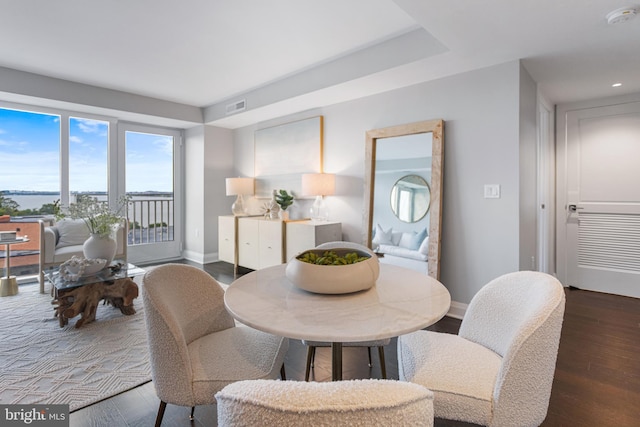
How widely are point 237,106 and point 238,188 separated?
3.84 ft

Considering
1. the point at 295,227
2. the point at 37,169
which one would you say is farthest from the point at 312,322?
the point at 37,169

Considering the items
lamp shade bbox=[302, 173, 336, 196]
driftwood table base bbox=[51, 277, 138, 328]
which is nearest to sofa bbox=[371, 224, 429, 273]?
lamp shade bbox=[302, 173, 336, 196]

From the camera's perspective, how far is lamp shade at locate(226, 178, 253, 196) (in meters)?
4.98

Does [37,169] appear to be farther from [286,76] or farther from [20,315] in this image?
[286,76]

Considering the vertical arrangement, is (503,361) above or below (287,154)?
below

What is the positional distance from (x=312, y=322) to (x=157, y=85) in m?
4.14

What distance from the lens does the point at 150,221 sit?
5.45 m

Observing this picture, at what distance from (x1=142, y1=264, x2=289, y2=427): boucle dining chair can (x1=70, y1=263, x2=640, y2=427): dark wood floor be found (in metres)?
0.46

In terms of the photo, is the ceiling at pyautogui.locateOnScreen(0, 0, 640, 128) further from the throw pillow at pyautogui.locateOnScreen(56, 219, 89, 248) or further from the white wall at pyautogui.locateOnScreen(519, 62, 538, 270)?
the throw pillow at pyautogui.locateOnScreen(56, 219, 89, 248)

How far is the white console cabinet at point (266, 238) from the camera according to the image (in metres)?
3.79

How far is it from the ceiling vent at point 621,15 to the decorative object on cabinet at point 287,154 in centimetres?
280

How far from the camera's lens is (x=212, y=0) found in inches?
92.3

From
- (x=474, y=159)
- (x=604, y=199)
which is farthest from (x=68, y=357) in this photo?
(x=604, y=199)

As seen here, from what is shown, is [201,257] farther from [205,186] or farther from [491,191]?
[491,191]
